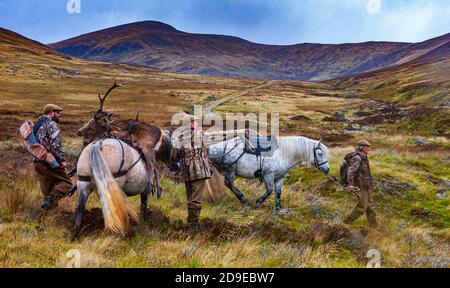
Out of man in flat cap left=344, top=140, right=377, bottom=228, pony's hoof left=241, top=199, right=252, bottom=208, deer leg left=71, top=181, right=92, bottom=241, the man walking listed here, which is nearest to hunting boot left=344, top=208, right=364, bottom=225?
man in flat cap left=344, top=140, right=377, bottom=228

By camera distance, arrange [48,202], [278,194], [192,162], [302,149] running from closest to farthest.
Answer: [48,202]
[192,162]
[278,194]
[302,149]

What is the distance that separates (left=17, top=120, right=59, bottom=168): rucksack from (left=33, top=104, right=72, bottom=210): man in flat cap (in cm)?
13

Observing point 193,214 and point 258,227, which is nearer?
point 193,214

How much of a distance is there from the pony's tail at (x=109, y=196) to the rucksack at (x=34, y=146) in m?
1.32

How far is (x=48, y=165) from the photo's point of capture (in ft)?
23.6

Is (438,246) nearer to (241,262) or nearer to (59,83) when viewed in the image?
(241,262)

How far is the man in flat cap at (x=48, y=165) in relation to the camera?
23.1ft

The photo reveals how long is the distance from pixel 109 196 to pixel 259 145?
5.33 metres

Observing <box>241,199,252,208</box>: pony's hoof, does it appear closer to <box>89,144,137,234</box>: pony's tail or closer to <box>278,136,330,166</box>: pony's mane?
<box>278,136,330,166</box>: pony's mane

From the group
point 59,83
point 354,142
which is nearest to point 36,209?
point 354,142

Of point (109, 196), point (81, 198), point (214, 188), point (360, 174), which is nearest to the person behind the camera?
point (109, 196)

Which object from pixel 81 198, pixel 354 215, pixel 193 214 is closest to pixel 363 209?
pixel 354 215

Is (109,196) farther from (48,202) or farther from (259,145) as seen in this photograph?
(259,145)

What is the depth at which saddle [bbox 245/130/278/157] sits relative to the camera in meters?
10.3
